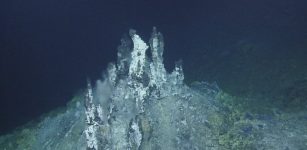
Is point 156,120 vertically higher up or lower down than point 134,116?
lower down

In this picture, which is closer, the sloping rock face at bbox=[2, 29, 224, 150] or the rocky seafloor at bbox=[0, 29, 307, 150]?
the rocky seafloor at bbox=[0, 29, 307, 150]

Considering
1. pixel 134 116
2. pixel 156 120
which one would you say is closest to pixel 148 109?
pixel 134 116

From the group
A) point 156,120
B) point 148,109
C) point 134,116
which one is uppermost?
point 148,109

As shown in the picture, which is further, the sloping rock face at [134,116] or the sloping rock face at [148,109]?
the sloping rock face at [134,116]

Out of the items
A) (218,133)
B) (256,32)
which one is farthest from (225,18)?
(218,133)

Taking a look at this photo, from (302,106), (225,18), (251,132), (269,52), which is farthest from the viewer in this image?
(225,18)

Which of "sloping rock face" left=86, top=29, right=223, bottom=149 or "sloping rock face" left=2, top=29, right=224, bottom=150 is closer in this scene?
"sloping rock face" left=86, top=29, right=223, bottom=149

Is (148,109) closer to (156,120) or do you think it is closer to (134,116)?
(134,116)

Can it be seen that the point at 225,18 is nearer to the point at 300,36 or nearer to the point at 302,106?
the point at 300,36

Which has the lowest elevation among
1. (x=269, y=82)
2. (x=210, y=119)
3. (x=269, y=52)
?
(x=210, y=119)

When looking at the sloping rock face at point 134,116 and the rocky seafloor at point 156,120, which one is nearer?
the rocky seafloor at point 156,120

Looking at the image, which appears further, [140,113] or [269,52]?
[269,52]
